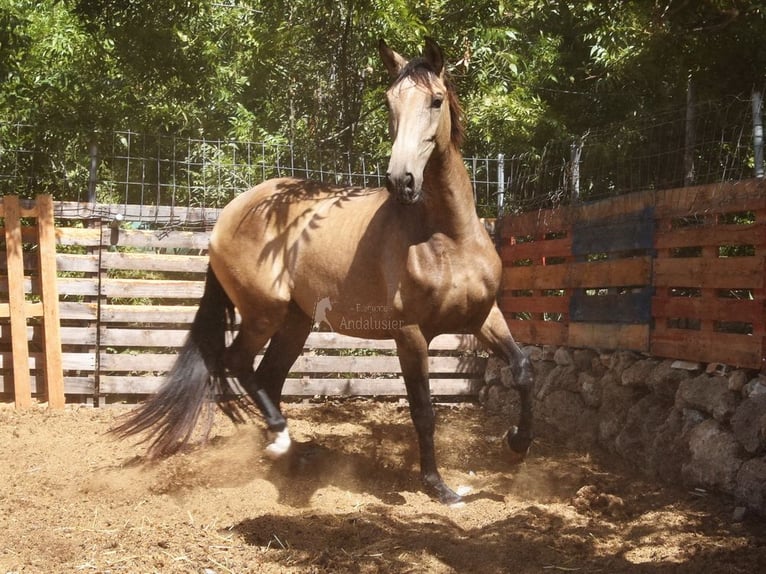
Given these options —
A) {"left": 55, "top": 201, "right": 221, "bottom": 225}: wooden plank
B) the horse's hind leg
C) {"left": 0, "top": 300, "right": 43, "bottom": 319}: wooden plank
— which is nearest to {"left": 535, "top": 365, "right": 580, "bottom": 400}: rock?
the horse's hind leg

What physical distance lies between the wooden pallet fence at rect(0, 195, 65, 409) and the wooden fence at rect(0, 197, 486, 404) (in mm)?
25

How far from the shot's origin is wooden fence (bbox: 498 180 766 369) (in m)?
4.37

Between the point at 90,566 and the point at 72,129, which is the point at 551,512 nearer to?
the point at 90,566

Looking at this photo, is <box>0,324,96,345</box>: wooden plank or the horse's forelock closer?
the horse's forelock

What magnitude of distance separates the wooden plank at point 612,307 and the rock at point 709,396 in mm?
632

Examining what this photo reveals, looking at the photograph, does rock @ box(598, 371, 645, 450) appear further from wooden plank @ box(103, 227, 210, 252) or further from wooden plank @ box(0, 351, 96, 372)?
wooden plank @ box(0, 351, 96, 372)

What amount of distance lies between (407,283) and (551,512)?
140cm

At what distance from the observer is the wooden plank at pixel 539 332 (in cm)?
631

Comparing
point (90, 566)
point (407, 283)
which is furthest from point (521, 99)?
point (90, 566)

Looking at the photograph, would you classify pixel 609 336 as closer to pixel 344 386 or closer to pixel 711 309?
pixel 711 309

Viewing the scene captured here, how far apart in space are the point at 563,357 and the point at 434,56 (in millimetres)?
A: 2903

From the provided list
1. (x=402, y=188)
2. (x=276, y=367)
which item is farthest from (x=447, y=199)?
(x=276, y=367)

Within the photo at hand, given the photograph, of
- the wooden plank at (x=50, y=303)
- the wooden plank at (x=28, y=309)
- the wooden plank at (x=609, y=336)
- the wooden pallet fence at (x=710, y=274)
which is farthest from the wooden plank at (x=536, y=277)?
the wooden plank at (x=28, y=309)

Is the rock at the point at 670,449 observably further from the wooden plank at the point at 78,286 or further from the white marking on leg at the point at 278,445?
the wooden plank at the point at 78,286
